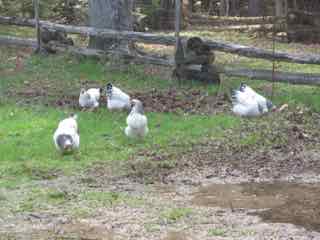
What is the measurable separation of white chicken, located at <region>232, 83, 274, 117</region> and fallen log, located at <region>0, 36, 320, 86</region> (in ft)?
5.82

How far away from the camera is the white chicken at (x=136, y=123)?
10.4 metres

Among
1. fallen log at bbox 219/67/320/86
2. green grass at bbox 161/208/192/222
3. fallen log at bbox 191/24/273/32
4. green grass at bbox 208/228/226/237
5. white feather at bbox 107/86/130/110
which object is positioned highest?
fallen log at bbox 191/24/273/32

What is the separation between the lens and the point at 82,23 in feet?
85.3

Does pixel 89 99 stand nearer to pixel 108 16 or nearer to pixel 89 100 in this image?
pixel 89 100

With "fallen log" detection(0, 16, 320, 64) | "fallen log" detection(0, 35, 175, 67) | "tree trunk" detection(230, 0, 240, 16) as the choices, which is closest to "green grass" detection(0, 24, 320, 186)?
"fallen log" detection(0, 35, 175, 67)

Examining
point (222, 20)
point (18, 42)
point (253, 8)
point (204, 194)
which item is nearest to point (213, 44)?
point (18, 42)

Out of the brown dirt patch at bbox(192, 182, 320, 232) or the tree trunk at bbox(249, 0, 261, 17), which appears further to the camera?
the tree trunk at bbox(249, 0, 261, 17)

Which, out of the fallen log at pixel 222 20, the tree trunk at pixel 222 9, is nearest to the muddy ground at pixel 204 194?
the fallen log at pixel 222 20

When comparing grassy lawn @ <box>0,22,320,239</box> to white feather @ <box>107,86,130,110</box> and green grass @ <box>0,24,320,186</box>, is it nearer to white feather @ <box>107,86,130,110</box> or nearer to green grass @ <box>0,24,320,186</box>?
green grass @ <box>0,24,320,186</box>

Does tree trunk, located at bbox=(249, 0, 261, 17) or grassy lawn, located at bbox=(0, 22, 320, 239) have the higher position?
tree trunk, located at bbox=(249, 0, 261, 17)

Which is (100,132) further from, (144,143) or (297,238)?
(297,238)

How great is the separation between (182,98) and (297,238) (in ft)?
23.2

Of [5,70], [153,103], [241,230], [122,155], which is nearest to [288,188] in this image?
[241,230]

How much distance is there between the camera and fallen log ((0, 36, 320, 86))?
1391cm
